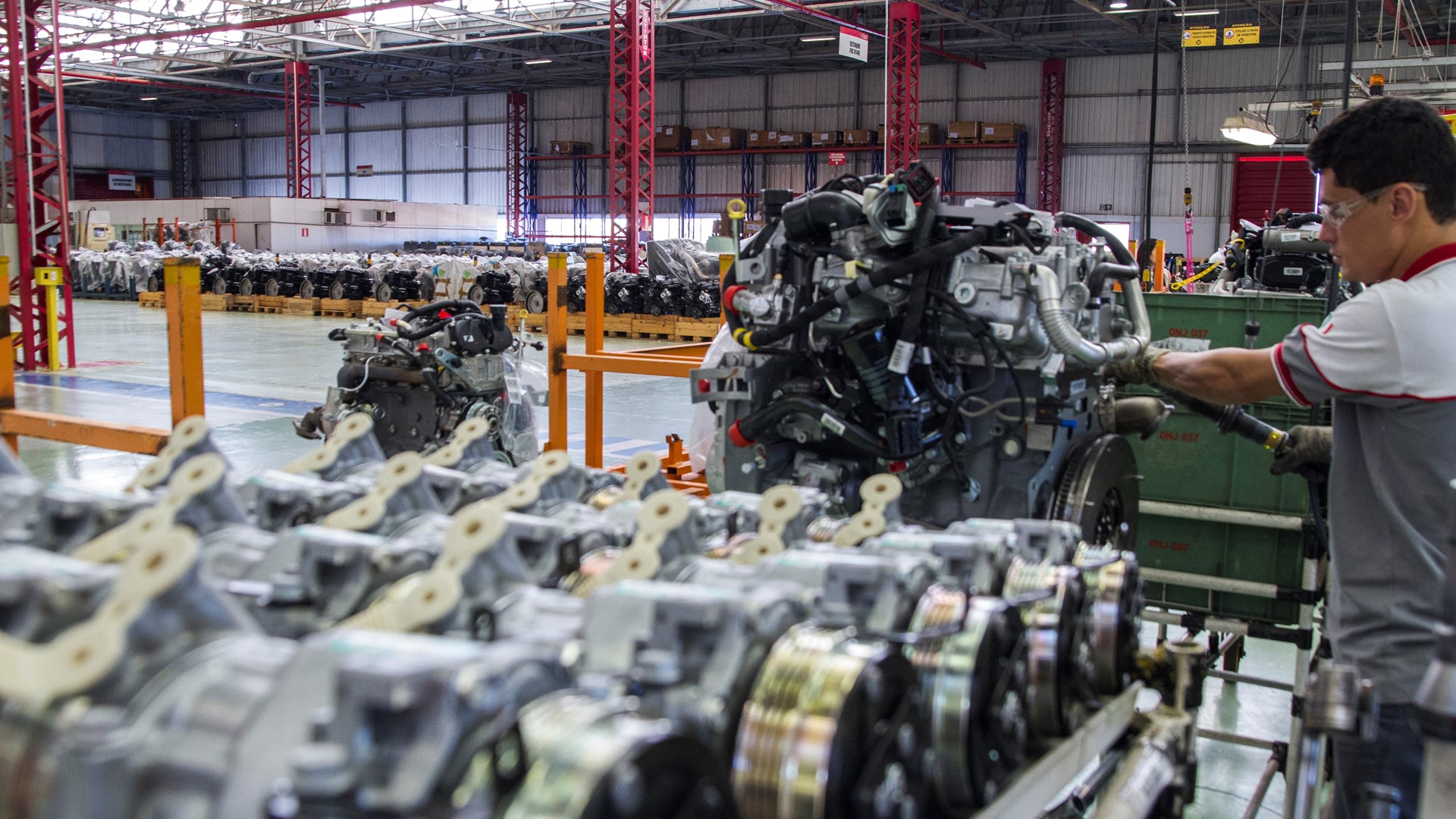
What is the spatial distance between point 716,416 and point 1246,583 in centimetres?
203

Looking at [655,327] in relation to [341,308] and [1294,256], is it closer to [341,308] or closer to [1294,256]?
[341,308]

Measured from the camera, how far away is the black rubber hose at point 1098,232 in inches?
157

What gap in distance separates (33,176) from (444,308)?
811cm

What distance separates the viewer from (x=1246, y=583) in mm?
4148

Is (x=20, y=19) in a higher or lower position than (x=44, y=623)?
higher

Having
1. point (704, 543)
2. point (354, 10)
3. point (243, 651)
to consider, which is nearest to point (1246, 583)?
point (704, 543)

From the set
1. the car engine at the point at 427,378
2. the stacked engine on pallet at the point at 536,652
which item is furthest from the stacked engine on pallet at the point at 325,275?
the stacked engine on pallet at the point at 536,652

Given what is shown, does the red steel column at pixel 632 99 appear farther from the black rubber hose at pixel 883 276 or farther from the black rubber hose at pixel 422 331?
the black rubber hose at pixel 883 276

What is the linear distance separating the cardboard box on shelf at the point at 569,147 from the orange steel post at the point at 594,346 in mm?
26343

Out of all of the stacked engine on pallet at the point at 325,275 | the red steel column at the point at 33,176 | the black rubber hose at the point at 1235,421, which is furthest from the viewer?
the stacked engine on pallet at the point at 325,275

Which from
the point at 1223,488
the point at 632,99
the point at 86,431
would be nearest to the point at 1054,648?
the point at 1223,488

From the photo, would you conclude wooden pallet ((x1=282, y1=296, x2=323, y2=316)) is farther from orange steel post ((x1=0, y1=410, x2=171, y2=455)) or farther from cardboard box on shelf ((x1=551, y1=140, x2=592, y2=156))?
orange steel post ((x1=0, y1=410, x2=171, y2=455))

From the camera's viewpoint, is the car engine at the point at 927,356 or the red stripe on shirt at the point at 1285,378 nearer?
the red stripe on shirt at the point at 1285,378

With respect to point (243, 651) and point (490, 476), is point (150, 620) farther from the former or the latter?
point (490, 476)
